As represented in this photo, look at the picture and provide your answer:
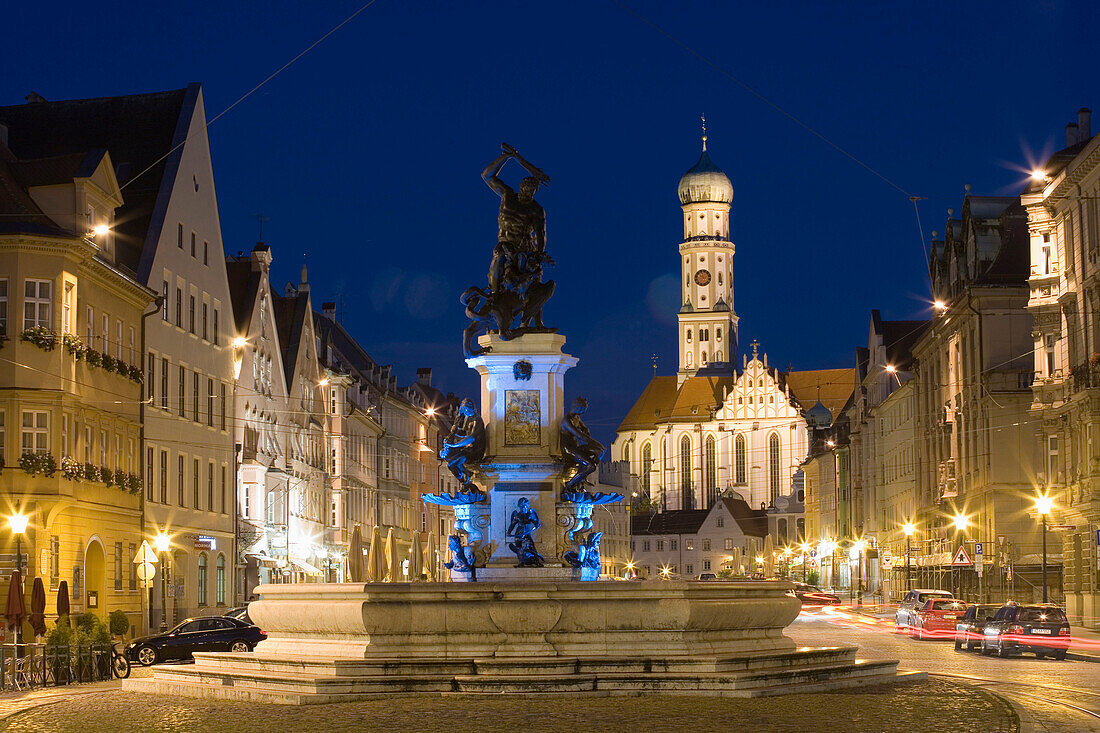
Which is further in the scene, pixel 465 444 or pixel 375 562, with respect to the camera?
pixel 375 562

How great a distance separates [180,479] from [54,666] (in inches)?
1052

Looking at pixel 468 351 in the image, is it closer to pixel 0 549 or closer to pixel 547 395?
pixel 547 395

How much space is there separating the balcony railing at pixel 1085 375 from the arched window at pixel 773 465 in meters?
139

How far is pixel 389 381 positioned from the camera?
10000cm

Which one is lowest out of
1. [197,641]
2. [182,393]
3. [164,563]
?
[197,641]

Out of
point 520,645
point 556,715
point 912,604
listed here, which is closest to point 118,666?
point 520,645

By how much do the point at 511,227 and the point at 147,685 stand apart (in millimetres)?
9219

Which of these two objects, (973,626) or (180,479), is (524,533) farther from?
(180,479)

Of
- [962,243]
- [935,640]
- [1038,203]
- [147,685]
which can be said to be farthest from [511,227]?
[962,243]

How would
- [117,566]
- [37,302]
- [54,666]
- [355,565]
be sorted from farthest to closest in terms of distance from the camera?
[117,566] → [37,302] → [54,666] → [355,565]

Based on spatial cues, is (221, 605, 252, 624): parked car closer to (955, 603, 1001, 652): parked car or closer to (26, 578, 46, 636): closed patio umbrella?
(26, 578, 46, 636): closed patio umbrella

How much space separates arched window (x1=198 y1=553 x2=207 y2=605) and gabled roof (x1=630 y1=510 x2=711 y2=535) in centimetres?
12796

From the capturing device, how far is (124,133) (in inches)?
2202

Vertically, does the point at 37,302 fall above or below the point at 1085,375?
above
